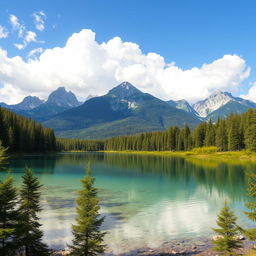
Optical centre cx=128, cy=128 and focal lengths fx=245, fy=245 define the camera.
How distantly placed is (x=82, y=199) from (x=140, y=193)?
26.7 meters

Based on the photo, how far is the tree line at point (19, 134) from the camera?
114 metres

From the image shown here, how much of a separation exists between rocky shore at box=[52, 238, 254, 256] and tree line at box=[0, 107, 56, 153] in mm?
93421

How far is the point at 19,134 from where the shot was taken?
12562cm

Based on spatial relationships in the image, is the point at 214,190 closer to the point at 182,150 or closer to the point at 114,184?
the point at 114,184

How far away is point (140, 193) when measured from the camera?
43.0 metres

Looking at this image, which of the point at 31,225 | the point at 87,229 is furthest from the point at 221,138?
the point at 31,225

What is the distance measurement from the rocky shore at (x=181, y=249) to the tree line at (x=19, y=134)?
306ft

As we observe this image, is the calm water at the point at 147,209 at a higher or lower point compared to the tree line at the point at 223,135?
lower

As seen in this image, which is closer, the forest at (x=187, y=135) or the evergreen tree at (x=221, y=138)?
the forest at (x=187, y=135)

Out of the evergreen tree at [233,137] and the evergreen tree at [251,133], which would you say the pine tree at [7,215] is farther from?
the evergreen tree at [233,137]

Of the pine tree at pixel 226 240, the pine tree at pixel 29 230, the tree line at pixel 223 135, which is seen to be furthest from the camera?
the tree line at pixel 223 135

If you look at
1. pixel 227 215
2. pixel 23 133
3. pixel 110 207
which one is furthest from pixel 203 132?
pixel 227 215

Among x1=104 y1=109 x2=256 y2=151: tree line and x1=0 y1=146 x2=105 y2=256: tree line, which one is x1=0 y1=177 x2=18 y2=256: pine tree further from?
x1=104 y1=109 x2=256 y2=151: tree line

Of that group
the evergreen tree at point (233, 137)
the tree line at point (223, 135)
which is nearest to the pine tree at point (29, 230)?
the tree line at point (223, 135)
